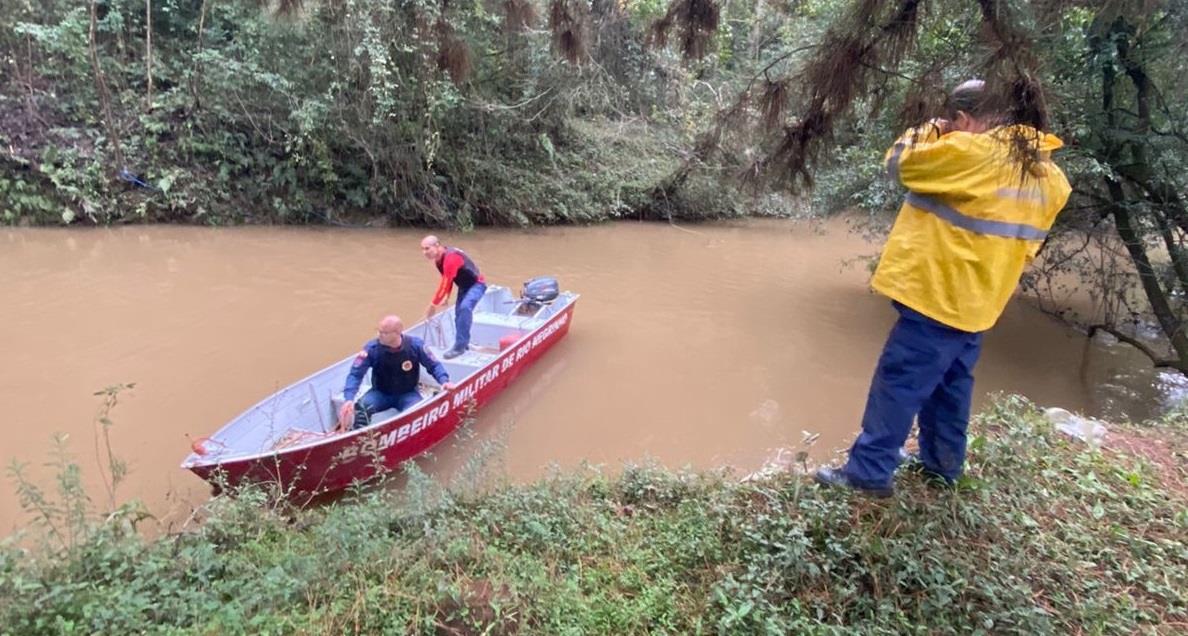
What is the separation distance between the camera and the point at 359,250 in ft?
41.6

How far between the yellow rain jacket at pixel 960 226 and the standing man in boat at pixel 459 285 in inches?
194

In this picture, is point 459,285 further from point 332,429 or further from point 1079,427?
point 1079,427

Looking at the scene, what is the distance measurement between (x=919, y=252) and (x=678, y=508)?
5.30 ft

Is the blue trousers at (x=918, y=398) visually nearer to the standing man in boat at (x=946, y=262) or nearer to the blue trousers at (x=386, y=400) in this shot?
the standing man in boat at (x=946, y=262)

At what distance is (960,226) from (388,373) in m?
4.26

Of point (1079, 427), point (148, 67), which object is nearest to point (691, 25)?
point (1079, 427)

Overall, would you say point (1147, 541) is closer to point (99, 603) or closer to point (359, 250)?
point (99, 603)

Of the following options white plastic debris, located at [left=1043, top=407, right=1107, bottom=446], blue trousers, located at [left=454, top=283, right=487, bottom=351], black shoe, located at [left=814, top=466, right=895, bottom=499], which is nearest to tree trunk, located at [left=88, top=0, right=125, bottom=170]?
blue trousers, located at [left=454, top=283, right=487, bottom=351]

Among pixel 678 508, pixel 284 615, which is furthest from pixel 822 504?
pixel 284 615

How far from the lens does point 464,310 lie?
7.17m

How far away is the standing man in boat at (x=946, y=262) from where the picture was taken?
2408mm

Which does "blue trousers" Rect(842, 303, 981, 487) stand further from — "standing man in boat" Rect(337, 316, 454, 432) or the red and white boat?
"standing man in boat" Rect(337, 316, 454, 432)

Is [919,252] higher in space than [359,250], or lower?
higher

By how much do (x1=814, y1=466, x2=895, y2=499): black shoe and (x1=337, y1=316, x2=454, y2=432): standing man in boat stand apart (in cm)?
325
